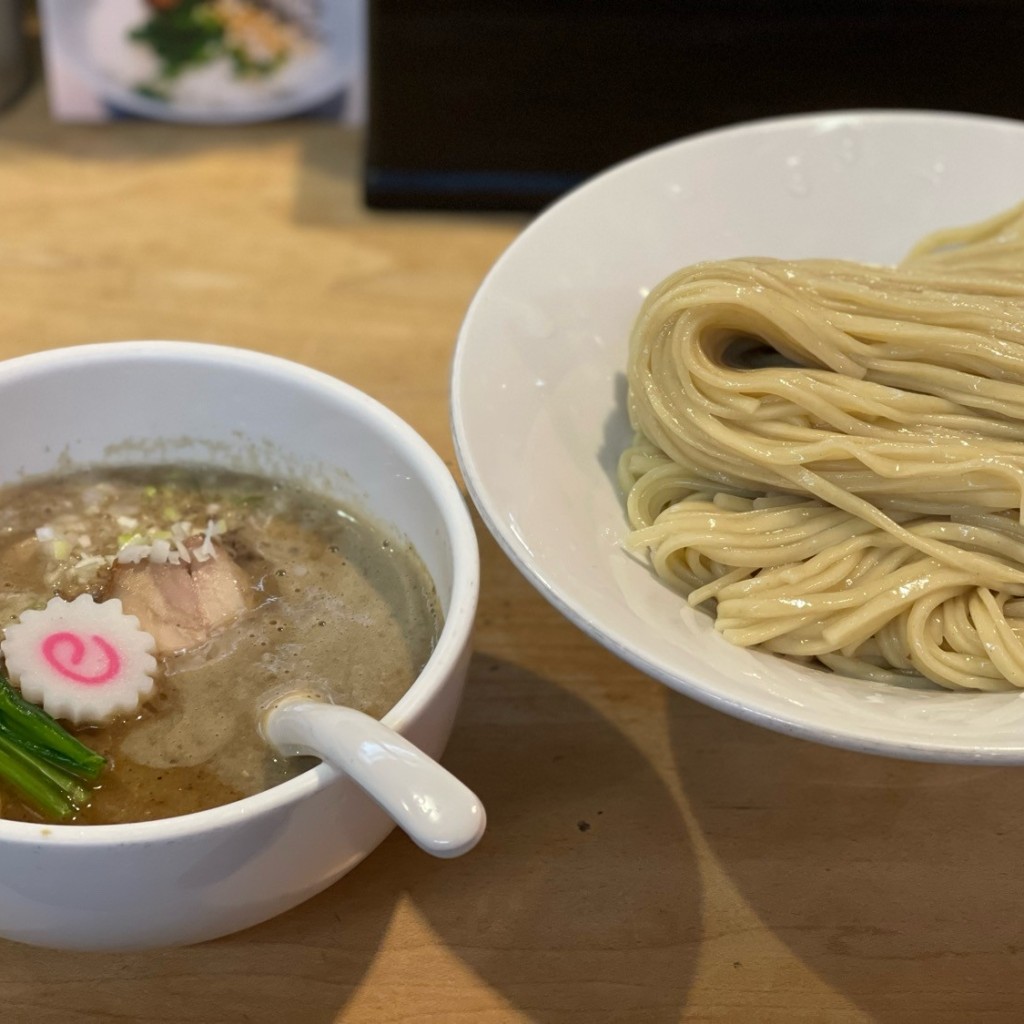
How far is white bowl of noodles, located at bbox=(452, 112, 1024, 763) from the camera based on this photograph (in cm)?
99

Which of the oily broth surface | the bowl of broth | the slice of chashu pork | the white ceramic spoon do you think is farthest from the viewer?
the slice of chashu pork

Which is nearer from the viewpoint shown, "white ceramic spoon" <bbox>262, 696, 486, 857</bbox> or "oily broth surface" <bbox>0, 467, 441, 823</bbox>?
"white ceramic spoon" <bbox>262, 696, 486, 857</bbox>

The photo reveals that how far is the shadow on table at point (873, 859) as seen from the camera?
3.35 ft

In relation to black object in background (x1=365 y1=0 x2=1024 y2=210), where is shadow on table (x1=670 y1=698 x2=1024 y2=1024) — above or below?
below

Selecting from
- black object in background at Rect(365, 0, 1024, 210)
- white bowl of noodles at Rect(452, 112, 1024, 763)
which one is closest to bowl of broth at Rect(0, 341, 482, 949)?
white bowl of noodles at Rect(452, 112, 1024, 763)

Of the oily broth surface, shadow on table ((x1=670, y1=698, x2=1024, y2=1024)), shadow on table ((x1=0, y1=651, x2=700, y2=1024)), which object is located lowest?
shadow on table ((x1=0, y1=651, x2=700, y2=1024))

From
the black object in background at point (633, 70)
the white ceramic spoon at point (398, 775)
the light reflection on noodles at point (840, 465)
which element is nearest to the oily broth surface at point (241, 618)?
the white ceramic spoon at point (398, 775)

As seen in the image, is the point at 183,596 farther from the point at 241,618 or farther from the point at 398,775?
the point at 398,775

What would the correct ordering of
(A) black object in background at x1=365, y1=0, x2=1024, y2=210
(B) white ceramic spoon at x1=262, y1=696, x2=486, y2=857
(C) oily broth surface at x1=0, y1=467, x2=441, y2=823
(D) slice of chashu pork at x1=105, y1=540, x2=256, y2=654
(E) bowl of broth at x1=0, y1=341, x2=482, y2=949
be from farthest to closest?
(A) black object in background at x1=365, y1=0, x2=1024, y2=210 → (D) slice of chashu pork at x1=105, y1=540, x2=256, y2=654 → (C) oily broth surface at x1=0, y1=467, x2=441, y2=823 → (E) bowl of broth at x1=0, y1=341, x2=482, y2=949 → (B) white ceramic spoon at x1=262, y1=696, x2=486, y2=857

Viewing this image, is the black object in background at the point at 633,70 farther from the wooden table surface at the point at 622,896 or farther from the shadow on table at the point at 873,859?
the shadow on table at the point at 873,859

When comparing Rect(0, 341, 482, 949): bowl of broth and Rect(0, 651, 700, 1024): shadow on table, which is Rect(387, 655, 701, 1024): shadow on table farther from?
Rect(0, 341, 482, 949): bowl of broth

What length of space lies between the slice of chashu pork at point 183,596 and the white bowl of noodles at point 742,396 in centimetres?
25

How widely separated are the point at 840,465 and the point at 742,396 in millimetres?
121

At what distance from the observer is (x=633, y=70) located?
1855 mm
